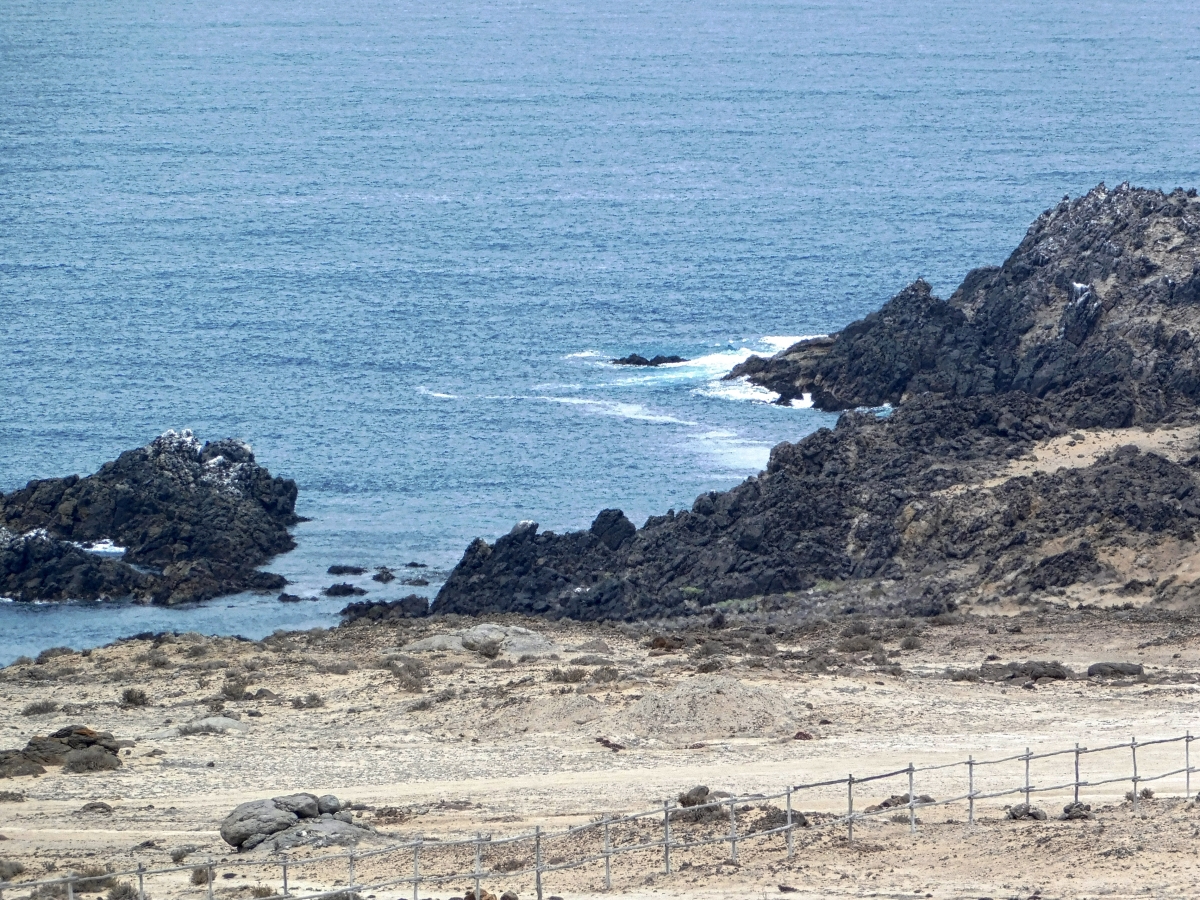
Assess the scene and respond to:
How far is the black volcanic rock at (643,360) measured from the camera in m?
94.2

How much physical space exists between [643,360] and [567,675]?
48.9 m

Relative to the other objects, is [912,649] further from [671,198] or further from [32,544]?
[671,198]

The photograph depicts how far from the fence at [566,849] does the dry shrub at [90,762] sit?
768 centimetres

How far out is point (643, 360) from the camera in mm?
94562

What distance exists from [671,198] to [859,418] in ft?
241

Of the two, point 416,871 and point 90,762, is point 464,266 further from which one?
point 416,871

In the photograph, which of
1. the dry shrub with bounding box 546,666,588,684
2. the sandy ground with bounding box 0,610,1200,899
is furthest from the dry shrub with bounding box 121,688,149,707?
the dry shrub with bounding box 546,666,588,684

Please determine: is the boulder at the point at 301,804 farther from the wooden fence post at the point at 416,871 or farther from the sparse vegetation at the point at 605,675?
the sparse vegetation at the point at 605,675

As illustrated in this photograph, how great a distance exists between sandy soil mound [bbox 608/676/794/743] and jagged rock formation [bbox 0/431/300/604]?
27.8 m

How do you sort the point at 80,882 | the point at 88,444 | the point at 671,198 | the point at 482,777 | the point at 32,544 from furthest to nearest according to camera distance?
the point at 671,198 < the point at 88,444 < the point at 32,544 < the point at 482,777 < the point at 80,882

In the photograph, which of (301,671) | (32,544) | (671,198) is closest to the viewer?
(301,671)

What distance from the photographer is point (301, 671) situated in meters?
48.9

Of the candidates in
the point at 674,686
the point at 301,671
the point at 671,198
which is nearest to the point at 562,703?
the point at 674,686

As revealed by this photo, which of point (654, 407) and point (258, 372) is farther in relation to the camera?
point (258, 372)
